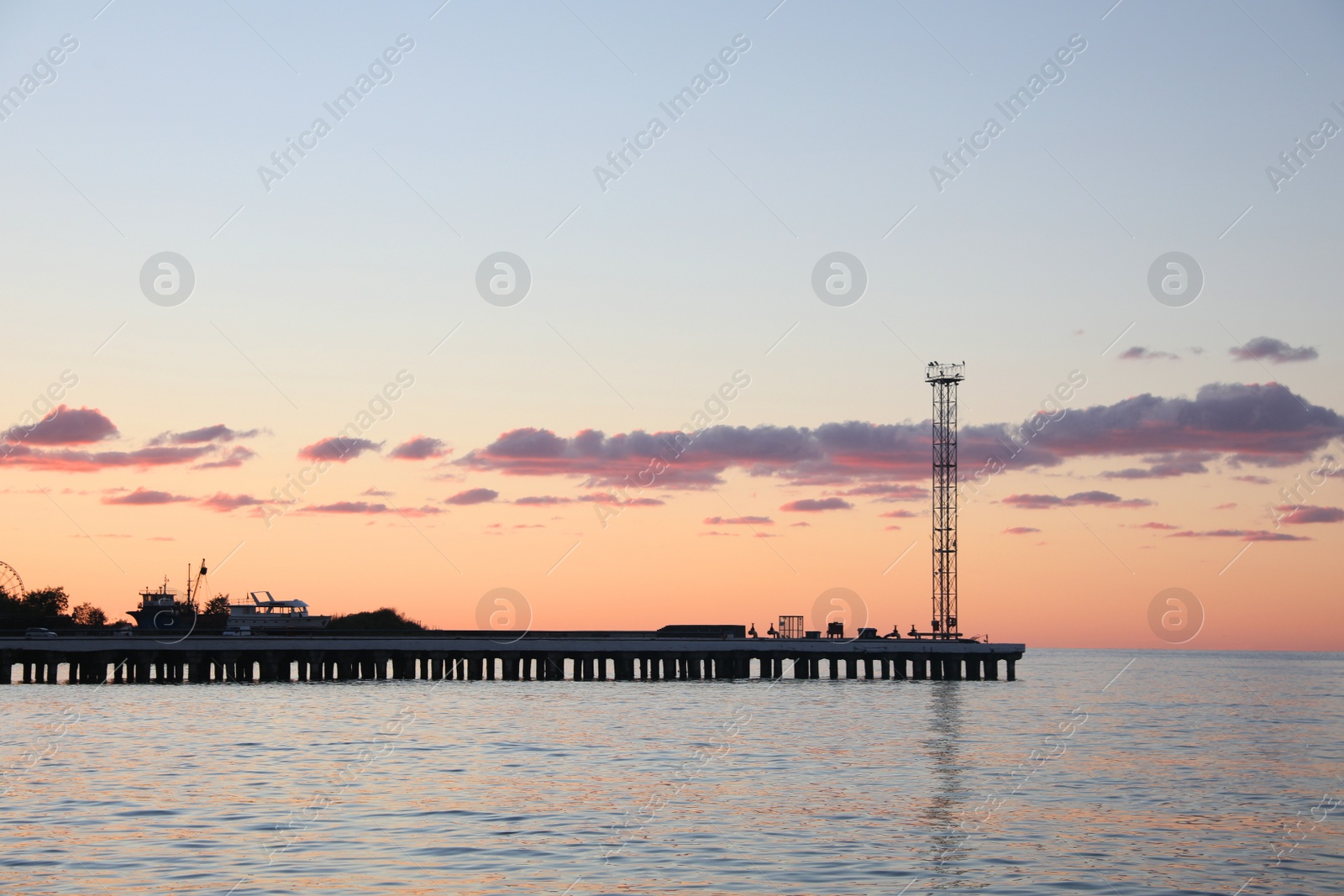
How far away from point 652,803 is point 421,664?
63.8 meters

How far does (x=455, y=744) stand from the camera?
46625 millimetres

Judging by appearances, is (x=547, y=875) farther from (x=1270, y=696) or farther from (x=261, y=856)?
(x=1270, y=696)

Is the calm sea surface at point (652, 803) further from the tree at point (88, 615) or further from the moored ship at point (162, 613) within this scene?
the tree at point (88, 615)

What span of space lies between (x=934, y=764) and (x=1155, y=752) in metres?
11.0

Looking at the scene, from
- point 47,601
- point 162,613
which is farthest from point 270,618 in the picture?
point 47,601

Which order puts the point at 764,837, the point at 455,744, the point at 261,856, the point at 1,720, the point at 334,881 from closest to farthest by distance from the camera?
the point at 334,881 → the point at 261,856 → the point at 764,837 → the point at 455,744 → the point at 1,720

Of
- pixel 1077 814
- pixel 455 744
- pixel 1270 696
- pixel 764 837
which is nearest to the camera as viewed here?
pixel 764 837

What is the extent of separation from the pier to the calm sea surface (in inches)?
888

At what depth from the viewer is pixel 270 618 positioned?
354 ft

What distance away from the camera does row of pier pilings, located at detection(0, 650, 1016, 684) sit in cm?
8688

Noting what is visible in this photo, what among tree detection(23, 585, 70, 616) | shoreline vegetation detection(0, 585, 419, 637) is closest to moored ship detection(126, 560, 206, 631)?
shoreline vegetation detection(0, 585, 419, 637)

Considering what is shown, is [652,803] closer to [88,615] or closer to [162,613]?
[162,613]

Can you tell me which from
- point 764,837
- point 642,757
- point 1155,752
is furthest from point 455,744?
point 1155,752

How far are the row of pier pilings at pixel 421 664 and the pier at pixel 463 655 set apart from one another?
0.09 m
